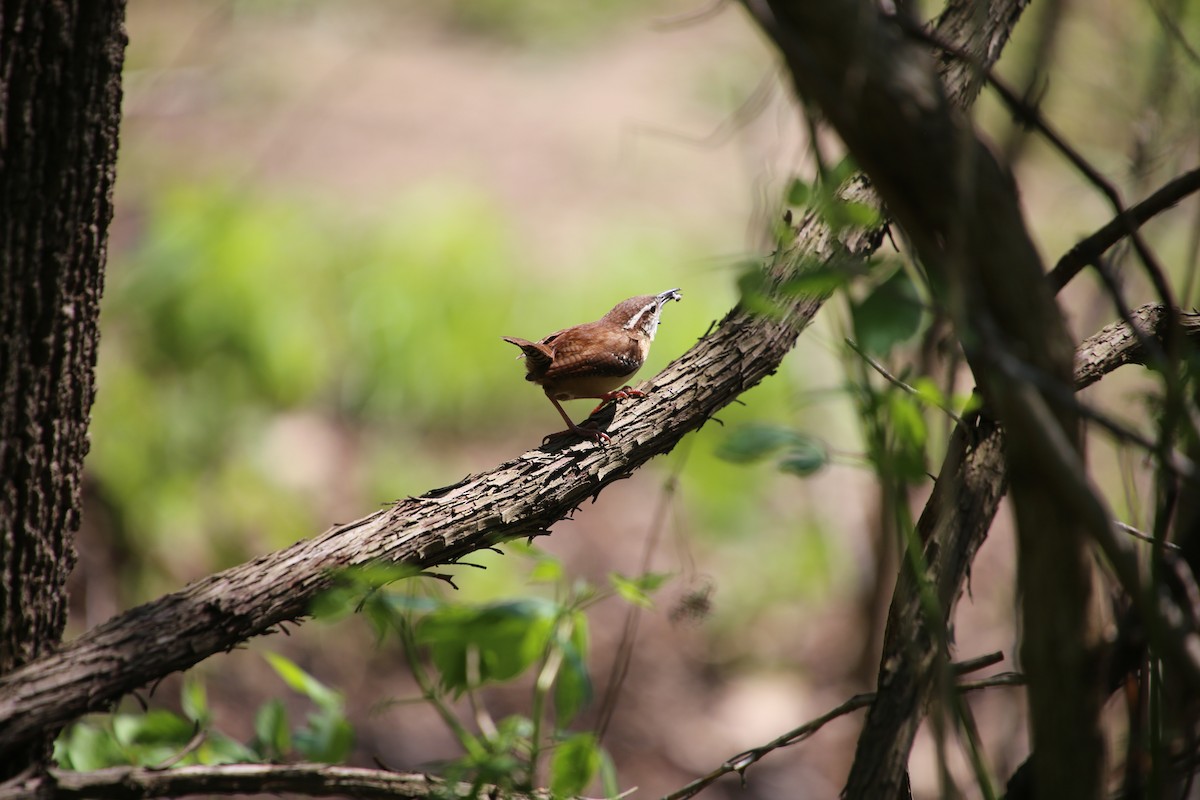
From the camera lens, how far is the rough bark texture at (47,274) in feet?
5.58

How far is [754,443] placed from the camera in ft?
5.82

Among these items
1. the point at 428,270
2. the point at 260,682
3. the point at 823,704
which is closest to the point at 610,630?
the point at 823,704

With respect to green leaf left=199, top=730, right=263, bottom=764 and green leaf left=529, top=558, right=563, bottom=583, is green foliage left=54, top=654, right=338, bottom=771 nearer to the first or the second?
green leaf left=199, top=730, right=263, bottom=764

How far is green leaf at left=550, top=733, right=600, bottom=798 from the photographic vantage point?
1.93m

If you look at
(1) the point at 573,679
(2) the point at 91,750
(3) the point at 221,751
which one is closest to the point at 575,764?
(1) the point at 573,679

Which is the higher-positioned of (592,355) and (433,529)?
(592,355)

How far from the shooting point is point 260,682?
4992 mm

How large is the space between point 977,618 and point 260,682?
4240mm

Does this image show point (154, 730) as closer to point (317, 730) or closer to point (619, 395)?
point (317, 730)

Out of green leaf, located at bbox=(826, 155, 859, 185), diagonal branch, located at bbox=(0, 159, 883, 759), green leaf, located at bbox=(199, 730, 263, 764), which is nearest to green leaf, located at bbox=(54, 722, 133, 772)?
green leaf, located at bbox=(199, 730, 263, 764)

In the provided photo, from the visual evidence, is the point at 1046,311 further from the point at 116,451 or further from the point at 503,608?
the point at 116,451

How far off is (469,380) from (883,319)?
5.33 meters

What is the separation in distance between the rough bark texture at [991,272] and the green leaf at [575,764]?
942 millimetres

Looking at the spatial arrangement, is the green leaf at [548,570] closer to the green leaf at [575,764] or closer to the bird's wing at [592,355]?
the green leaf at [575,764]
